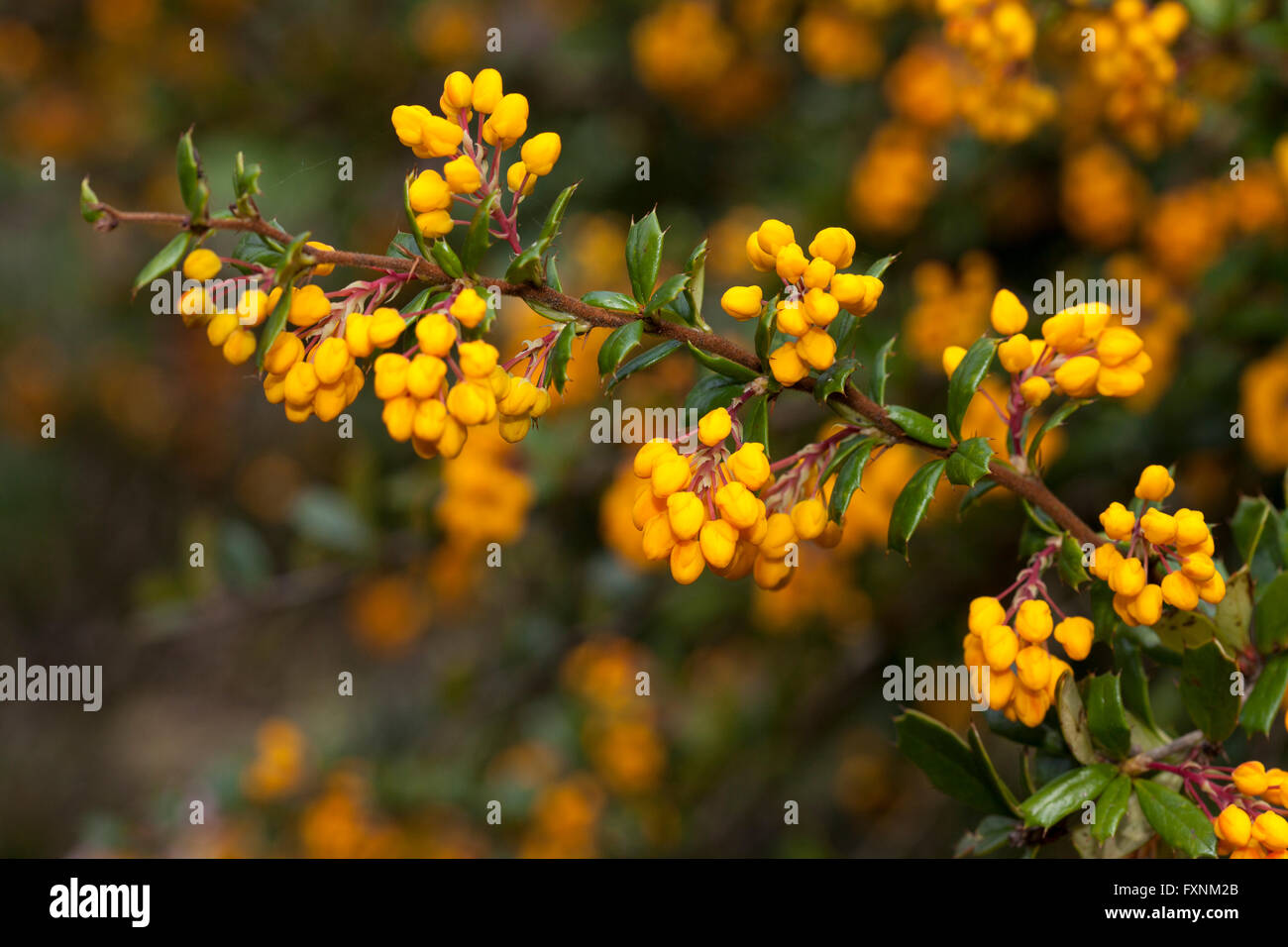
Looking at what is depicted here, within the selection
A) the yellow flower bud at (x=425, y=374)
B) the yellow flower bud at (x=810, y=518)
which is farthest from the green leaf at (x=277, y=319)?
the yellow flower bud at (x=810, y=518)

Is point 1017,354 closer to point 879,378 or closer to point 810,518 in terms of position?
point 879,378

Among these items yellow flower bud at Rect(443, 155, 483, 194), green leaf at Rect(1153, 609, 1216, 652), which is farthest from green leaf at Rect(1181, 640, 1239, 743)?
yellow flower bud at Rect(443, 155, 483, 194)

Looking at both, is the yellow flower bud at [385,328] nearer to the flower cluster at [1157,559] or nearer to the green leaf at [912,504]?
the green leaf at [912,504]

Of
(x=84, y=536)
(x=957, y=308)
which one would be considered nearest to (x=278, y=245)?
(x=957, y=308)

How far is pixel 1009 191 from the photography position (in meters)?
2.73

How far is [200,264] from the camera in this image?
1040 mm

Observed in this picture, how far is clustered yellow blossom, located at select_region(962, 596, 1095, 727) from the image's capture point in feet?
3.57

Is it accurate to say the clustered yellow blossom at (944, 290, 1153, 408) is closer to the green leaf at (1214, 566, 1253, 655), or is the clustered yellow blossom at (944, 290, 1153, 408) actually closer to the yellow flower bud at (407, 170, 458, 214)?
the green leaf at (1214, 566, 1253, 655)

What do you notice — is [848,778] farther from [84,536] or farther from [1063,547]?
[84,536]

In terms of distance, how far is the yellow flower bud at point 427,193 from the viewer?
106cm

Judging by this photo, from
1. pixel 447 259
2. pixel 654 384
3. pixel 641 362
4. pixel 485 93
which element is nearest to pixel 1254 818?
pixel 641 362

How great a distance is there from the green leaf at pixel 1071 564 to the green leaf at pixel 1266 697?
0.27 meters

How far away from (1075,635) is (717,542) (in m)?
0.43

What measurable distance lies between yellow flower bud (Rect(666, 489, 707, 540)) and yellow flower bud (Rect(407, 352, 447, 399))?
0.90ft
